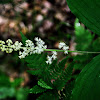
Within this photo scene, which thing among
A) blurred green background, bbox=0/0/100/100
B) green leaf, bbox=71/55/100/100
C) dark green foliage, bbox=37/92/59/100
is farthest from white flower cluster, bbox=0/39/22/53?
blurred green background, bbox=0/0/100/100

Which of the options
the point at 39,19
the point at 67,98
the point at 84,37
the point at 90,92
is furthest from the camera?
the point at 39,19

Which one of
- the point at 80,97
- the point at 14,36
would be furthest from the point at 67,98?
the point at 14,36

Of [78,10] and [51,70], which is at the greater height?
[78,10]

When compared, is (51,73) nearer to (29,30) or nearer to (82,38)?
(82,38)

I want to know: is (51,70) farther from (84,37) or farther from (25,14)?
(25,14)

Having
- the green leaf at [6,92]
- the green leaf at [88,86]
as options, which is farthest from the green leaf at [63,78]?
the green leaf at [6,92]

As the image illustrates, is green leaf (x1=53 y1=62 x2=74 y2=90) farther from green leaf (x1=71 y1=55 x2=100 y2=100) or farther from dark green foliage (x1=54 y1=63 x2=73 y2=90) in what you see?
green leaf (x1=71 y1=55 x2=100 y2=100)

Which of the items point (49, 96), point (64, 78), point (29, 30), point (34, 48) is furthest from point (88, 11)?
point (29, 30)

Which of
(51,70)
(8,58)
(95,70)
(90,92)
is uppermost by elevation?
(8,58)
